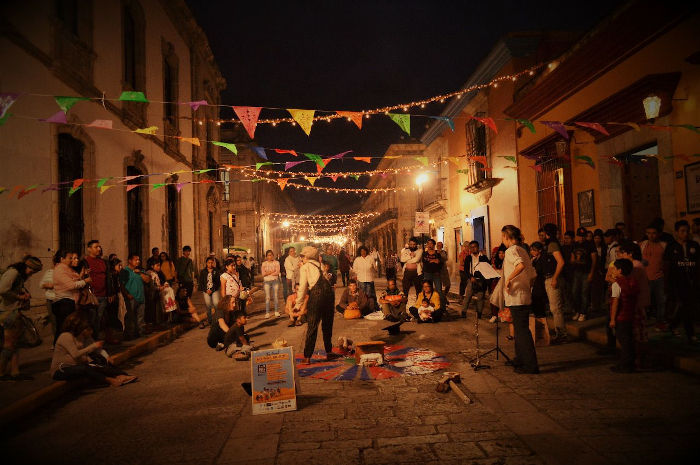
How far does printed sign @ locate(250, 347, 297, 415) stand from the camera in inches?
177

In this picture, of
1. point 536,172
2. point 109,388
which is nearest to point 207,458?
point 109,388

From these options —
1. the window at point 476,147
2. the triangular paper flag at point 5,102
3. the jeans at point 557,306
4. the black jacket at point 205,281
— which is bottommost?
the jeans at point 557,306

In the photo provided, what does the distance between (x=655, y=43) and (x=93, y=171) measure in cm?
1302

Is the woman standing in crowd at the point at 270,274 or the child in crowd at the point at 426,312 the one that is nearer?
the child in crowd at the point at 426,312

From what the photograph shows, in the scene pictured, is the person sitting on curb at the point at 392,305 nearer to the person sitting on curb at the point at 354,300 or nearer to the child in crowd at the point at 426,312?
the child in crowd at the point at 426,312

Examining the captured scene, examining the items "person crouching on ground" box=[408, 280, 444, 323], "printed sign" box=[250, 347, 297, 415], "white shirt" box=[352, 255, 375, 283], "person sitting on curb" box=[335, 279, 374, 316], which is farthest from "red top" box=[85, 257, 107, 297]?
"person crouching on ground" box=[408, 280, 444, 323]

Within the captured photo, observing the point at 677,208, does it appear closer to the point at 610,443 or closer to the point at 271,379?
the point at 610,443

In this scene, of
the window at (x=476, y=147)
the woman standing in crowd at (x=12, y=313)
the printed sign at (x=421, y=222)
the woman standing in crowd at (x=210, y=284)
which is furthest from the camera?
the window at (x=476, y=147)

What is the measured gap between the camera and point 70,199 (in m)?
10.3

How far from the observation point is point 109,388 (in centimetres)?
586

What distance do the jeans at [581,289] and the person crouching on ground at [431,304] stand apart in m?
2.89

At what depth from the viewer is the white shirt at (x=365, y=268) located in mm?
11547

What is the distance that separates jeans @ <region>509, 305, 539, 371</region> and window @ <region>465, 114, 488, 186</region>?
45.8 feet

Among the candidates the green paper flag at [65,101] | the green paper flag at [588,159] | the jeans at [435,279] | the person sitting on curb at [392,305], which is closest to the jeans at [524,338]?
the person sitting on curb at [392,305]
